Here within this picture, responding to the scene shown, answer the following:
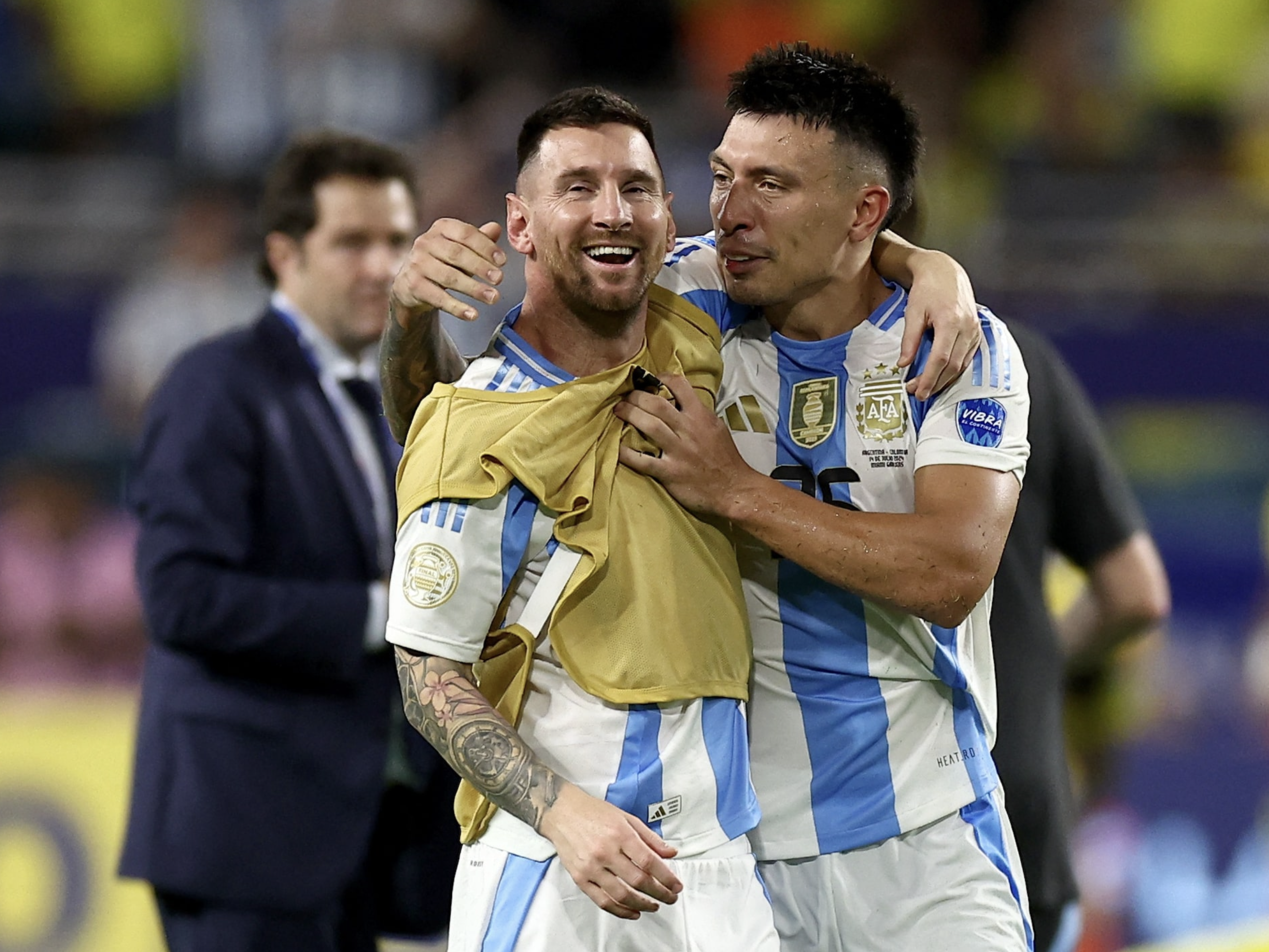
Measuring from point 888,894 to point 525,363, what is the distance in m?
1.11

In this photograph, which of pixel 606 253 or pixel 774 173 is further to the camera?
pixel 774 173

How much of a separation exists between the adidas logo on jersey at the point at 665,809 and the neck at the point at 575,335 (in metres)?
0.72

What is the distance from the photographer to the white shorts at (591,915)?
107 inches

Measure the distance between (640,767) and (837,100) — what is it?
1283mm

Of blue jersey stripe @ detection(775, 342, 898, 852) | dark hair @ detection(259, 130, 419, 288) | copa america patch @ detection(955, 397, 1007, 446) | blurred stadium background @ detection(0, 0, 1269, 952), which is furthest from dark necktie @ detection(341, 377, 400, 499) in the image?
blurred stadium background @ detection(0, 0, 1269, 952)

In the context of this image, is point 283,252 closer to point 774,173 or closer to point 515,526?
point 774,173

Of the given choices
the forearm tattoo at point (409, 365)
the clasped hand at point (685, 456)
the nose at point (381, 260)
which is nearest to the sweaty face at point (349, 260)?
the nose at point (381, 260)

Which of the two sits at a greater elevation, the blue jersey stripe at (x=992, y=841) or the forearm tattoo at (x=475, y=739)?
the forearm tattoo at (x=475, y=739)

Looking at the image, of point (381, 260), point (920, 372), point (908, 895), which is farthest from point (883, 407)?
point (381, 260)

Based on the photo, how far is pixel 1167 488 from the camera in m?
8.00

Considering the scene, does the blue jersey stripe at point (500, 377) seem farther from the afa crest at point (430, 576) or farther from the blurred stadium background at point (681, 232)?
the blurred stadium background at point (681, 232)

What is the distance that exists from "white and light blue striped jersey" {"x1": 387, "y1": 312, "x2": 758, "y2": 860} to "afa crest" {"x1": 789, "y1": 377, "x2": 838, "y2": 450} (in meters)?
0.50

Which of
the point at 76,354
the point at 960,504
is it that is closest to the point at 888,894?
the point at 960,504

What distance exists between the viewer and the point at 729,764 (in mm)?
2842
